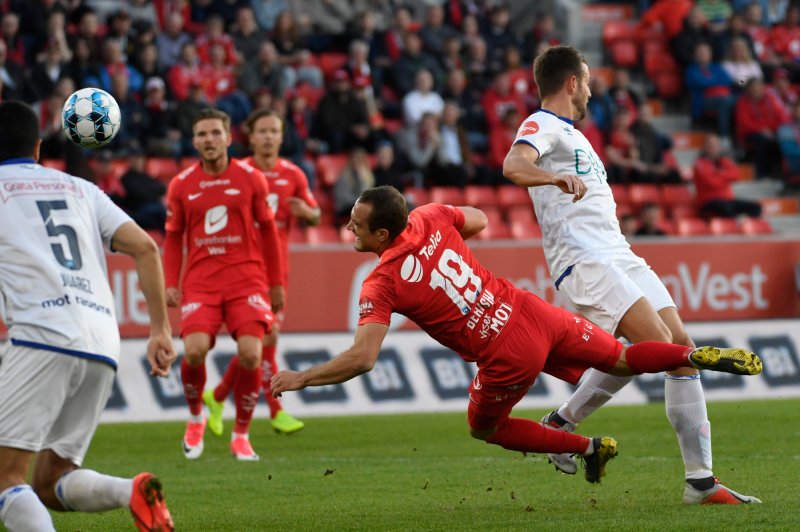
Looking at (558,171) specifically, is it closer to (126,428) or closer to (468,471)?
(468,471)

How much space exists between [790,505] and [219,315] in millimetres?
4859

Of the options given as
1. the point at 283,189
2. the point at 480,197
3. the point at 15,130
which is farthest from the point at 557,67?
the point at 480,197

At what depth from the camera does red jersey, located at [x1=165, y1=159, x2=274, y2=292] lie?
10.5 metres

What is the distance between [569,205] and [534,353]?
1103 mm

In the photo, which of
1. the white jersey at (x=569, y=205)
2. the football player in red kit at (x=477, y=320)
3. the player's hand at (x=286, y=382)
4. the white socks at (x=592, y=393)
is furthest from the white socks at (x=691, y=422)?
the player's hand at (x=286, y=382)

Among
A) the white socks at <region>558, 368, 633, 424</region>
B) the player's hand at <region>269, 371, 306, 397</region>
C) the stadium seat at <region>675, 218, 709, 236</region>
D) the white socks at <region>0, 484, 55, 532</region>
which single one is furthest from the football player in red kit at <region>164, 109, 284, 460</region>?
the stadium seat at <region>675, 218, 709, 236</region>

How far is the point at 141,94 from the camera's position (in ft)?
61.2

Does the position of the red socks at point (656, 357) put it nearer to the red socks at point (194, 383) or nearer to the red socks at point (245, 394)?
the red socks at point (245, 394)

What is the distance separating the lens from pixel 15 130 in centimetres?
567

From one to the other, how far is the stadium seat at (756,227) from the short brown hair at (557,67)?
12.9 m

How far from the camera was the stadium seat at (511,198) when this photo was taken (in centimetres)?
1980

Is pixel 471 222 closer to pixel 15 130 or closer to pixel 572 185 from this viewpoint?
pixel 572 185

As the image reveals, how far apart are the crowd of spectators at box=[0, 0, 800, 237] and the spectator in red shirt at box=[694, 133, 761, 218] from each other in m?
0.51

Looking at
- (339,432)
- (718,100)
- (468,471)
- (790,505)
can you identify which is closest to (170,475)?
(468,471)
